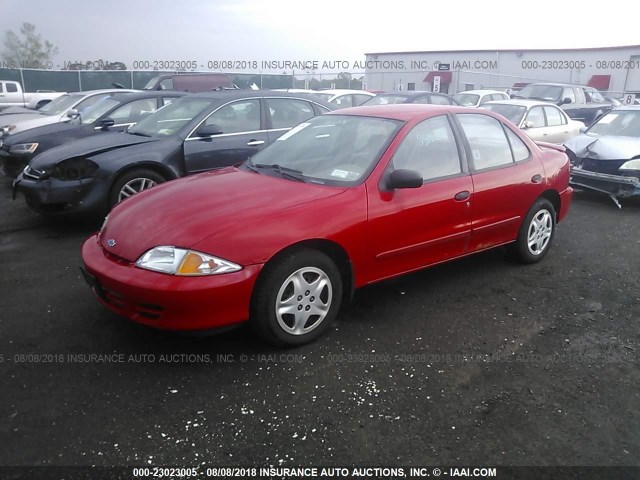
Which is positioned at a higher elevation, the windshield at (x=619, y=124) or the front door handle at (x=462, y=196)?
the windshield at (x=619, y=124)

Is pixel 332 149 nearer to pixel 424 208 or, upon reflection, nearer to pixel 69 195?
pixel 424 208

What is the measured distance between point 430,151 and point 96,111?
700 cm

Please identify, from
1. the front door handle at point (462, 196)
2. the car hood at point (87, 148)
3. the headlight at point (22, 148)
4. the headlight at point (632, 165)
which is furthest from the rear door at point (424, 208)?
the headlight at point (22, 148)

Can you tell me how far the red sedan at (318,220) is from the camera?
3.00 meters

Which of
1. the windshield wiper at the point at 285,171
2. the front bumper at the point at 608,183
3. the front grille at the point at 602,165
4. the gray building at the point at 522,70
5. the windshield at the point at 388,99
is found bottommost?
the front bumper at the point at 608,183

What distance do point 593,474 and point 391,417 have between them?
0.96 meters

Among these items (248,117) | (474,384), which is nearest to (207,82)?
(248,117)

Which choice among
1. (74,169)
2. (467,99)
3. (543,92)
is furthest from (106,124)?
(543,92)

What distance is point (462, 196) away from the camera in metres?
4.05

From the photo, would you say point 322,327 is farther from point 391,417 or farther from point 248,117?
point 248,117

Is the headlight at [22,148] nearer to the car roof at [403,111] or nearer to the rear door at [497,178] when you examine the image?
the car roof at [403,111]

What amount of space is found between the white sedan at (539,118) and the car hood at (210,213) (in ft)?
23.5

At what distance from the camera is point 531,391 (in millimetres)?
2969

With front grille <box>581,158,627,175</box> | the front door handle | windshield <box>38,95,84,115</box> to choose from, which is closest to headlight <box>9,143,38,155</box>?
windshield <box>38,95,84,115</box>
